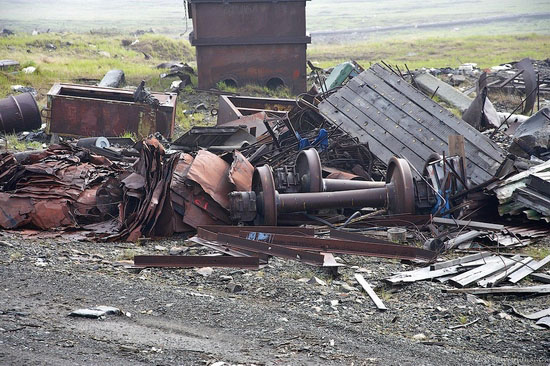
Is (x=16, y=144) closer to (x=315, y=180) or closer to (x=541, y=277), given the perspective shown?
(x=315, y=180)

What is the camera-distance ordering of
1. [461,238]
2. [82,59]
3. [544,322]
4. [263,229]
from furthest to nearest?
[82,59] → [461,238] → [263,229] → [544,322]

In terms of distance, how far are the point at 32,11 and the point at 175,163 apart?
91.6 metres

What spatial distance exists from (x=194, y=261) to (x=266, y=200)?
1319 millimetres

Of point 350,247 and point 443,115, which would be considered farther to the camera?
point 443,115

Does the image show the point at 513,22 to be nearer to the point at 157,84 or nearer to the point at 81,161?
the point at 157,84

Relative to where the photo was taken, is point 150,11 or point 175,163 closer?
point 175,163

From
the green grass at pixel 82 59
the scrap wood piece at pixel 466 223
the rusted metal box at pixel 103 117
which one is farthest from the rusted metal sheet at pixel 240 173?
the green grass at pixel 82 59

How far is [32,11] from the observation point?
90.9m

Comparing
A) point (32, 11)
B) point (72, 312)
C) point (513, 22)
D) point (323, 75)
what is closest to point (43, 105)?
point (323, 75)

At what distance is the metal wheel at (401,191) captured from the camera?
25.1 ft

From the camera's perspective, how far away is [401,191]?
7.70m

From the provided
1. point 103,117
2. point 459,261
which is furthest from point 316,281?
point 103,117

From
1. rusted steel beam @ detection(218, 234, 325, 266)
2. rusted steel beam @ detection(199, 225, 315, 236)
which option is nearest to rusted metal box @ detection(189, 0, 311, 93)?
rusted steel beam @ detection(199, 225, 315, 236)

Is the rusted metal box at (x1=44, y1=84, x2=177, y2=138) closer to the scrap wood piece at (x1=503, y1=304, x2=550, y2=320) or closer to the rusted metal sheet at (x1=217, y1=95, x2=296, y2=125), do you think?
the rusted metal sheet at (x1=217, y1=95, x2=296, y2=125)
